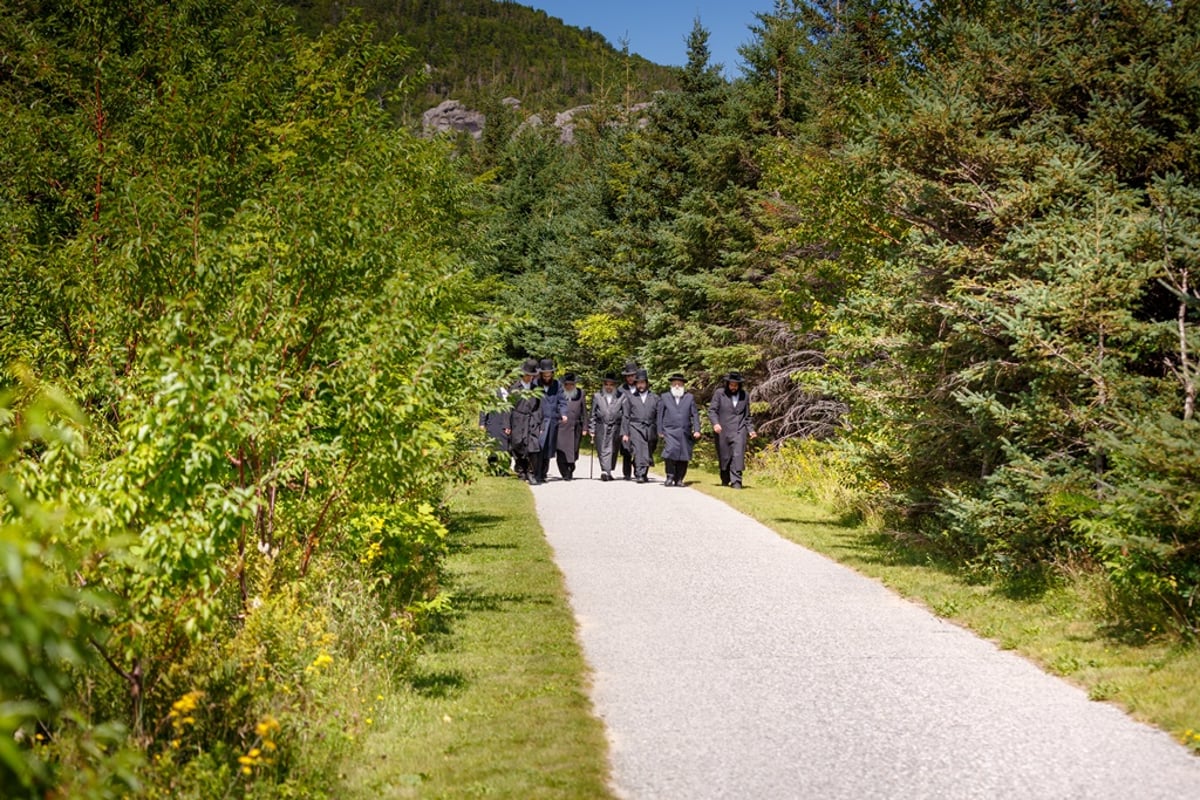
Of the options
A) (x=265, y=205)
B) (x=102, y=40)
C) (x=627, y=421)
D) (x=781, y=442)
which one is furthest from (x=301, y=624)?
(x=781, y=442)

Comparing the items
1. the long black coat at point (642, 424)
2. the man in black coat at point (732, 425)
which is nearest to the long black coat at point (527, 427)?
the long black coat at point (642, 424)

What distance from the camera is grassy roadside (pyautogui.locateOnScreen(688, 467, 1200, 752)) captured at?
6.19 meters

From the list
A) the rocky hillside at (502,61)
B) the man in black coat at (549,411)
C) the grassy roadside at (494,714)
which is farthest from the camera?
the rocky hillside at (502,61)

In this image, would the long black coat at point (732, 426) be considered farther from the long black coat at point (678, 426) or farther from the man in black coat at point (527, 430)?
the man in black coat at point (527, 430)

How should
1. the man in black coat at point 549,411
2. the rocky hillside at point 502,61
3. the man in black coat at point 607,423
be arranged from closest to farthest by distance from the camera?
the man in black coat at point 549,411
the man in black coat at point 607,423
the rocky hillside at point 502,61

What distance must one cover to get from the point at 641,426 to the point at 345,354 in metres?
15.4

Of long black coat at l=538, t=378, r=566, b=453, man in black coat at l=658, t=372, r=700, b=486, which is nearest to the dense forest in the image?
man in black coat at l=658, t=372, r=700, b=486

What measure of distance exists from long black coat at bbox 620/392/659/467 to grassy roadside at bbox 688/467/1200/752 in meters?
8.40

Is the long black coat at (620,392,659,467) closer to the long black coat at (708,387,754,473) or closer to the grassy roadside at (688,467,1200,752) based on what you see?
the long black coat at (708,387,754,473)

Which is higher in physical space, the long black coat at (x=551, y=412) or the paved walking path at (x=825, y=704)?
the long black coat at (x=551, y=412)

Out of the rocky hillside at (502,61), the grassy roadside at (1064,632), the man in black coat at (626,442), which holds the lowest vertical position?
the grassy roadside at (1064,632)

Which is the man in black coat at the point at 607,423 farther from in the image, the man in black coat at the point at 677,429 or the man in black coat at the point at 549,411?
the man in black coat at the point at 677,429

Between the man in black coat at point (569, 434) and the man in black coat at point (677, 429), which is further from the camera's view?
the man in black coat at point (569, 434)

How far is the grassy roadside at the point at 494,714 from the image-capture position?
200 inches
